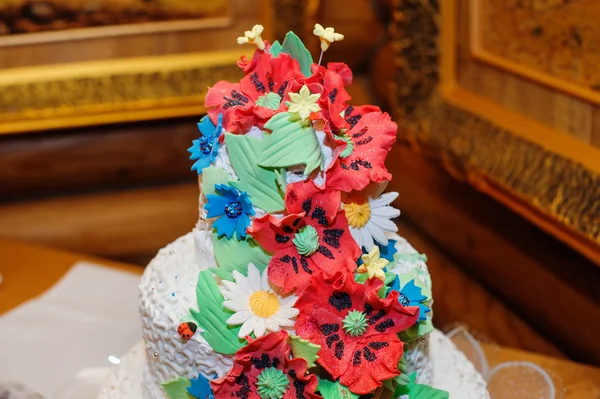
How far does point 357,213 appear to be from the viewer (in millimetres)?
828

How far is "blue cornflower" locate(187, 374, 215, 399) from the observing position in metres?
0.83

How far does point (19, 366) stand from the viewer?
1.27 meters

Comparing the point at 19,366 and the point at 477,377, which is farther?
the point at 19,366

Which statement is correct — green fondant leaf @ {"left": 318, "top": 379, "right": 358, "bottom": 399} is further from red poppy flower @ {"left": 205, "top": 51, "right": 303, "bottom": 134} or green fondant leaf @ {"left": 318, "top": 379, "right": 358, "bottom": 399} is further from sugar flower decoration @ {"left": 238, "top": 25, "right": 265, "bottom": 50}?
sugar flower decoration @ {"left": 238, "top": 25, "right": 265, "bottom": 50}

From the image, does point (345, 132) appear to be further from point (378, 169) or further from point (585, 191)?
point (585, 191)

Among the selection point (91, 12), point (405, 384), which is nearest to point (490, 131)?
point (405, 384)

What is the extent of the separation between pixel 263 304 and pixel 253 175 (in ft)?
0.48

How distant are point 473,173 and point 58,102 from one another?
1000mm

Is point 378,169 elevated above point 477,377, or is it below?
above

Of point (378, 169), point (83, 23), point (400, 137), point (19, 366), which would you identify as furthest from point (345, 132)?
point (83, 23)

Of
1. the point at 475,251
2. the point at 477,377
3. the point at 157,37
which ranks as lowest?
the point at 475,251

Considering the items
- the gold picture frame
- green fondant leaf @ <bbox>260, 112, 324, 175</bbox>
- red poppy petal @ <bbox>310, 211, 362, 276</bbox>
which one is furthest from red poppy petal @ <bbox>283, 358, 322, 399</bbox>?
the gold picture frame

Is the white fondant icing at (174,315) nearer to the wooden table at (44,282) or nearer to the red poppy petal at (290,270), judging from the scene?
the red poppy petal at (290,270)

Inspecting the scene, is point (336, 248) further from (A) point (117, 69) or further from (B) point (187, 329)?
(A) point (117, 69)
